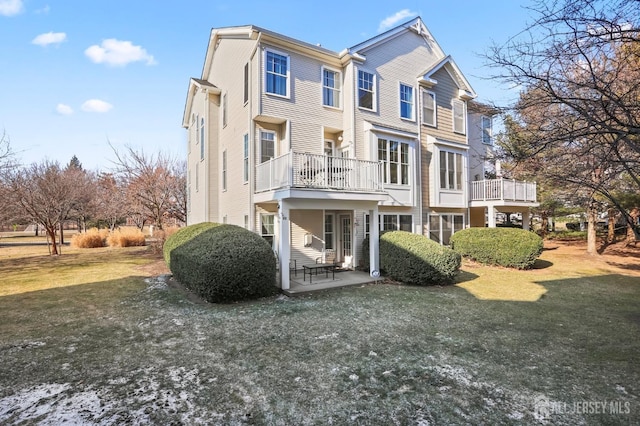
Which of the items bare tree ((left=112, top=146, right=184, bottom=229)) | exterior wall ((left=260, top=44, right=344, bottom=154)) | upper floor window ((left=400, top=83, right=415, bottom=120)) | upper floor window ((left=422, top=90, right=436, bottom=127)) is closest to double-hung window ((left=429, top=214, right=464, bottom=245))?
upper floor window ((left=422, top=90, right=436, bottom=127))

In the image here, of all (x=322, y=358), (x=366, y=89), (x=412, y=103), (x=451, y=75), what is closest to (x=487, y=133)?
(x=451, y=75)

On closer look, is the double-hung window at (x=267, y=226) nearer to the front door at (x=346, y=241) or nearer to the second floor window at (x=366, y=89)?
the front door at (x=346, y=241)

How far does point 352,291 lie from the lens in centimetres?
934

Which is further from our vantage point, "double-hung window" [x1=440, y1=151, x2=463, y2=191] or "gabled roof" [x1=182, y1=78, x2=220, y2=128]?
"double-hung window" [x1=440, y1=151, x2=463, y2=191]

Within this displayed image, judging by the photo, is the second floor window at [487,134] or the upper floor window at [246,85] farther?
the second floor window at [487,134]

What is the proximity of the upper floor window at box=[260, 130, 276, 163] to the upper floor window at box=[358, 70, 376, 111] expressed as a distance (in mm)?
4069

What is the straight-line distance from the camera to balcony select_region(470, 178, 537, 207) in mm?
15781

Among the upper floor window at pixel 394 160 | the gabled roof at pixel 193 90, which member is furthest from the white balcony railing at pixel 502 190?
the gabled roof at pixel 193 90

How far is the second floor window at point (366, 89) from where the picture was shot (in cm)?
1315

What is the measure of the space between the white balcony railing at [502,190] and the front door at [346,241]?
26.5 feet

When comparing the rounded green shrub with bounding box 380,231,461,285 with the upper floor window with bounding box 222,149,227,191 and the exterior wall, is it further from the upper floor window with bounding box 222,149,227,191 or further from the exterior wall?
the upper floor window with bounding box 222,149,227,191

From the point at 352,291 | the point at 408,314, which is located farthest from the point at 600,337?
the point at 352,291

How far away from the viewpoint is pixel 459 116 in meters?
16.8

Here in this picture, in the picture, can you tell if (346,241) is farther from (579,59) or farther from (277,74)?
(579,59)
